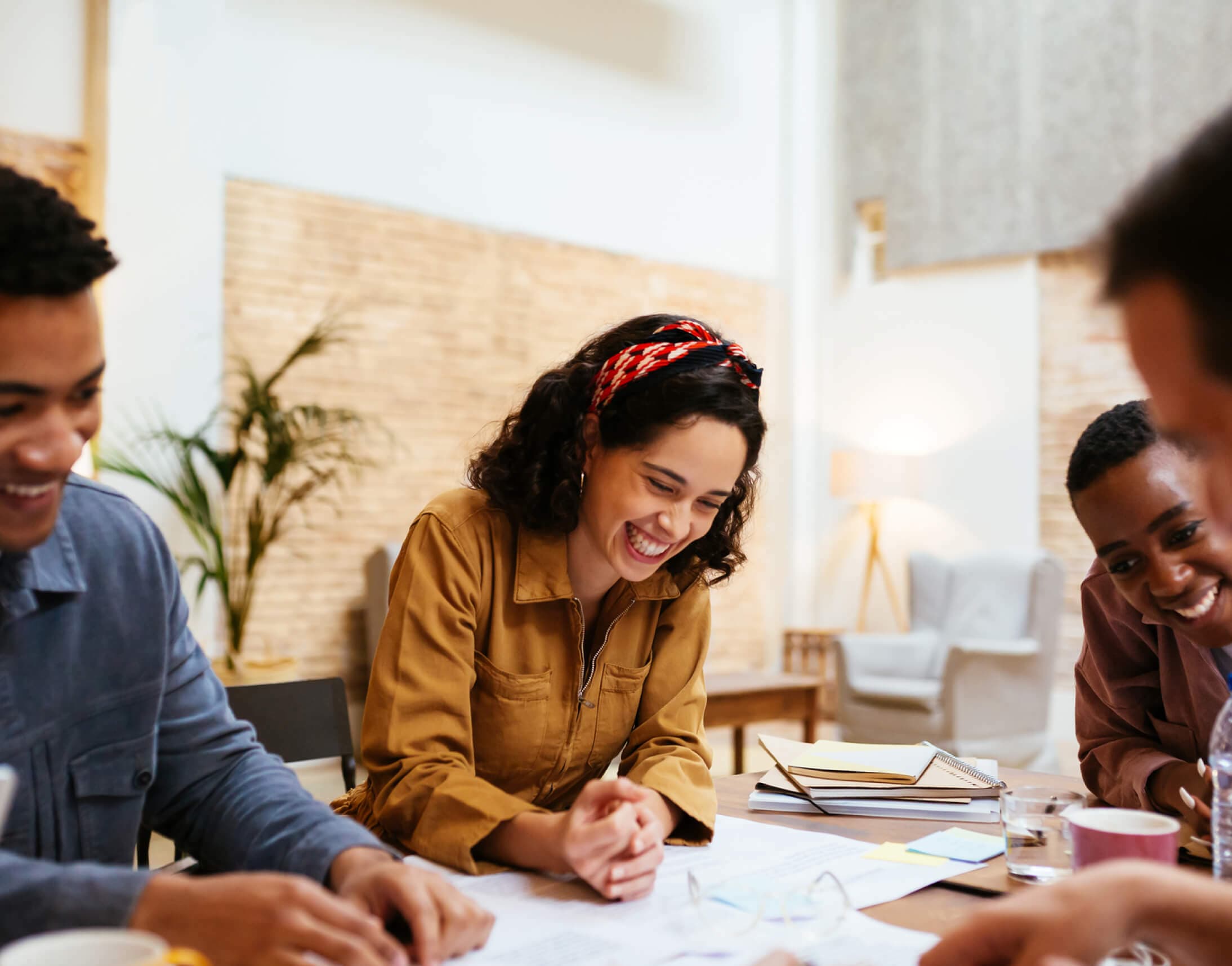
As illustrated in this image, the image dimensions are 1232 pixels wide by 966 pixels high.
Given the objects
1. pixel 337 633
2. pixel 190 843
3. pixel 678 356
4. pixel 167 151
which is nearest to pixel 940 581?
pixel 337 633

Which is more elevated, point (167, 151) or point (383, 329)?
point (167, 151)

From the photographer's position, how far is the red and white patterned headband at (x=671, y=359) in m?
1.68

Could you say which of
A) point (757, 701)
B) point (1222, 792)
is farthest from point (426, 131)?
point (1222, 792)

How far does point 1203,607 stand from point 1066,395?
5.19m

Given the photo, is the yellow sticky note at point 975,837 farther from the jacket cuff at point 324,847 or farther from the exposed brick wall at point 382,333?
the exposed brick wall at point 382,333

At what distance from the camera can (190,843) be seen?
51.5 inches

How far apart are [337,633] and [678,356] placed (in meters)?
4.06

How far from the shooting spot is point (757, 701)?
15.3 ft

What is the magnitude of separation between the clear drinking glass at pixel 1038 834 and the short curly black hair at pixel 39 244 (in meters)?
1.09

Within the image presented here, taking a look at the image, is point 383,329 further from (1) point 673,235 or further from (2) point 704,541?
(2) point 704,541

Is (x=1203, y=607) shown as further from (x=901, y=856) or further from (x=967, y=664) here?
(x=967, y=664)

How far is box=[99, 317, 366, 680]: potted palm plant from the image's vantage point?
4527 mm

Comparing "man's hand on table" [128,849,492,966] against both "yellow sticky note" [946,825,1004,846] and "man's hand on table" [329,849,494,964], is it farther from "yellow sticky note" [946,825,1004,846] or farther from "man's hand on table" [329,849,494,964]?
"yellow sticky note" [946,825,1004,846]

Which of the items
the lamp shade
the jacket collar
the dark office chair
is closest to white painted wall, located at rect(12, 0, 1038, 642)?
the lamp shade
